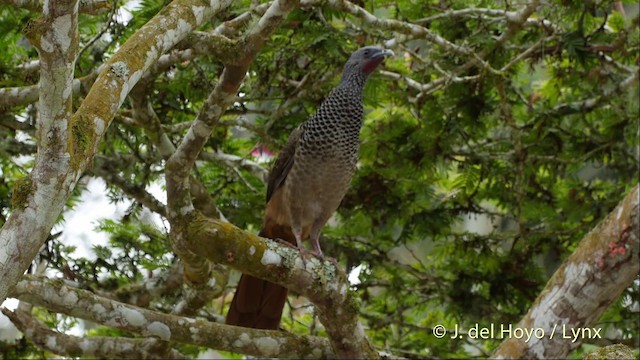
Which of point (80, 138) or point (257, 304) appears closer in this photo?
point (80, 138)

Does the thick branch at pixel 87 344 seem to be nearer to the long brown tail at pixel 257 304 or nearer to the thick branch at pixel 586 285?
the long brown tail at pixel 257 304

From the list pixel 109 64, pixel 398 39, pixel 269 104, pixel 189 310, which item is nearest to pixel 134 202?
pixel 189 310

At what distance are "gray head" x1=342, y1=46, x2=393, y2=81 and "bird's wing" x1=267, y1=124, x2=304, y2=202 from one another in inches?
17.2

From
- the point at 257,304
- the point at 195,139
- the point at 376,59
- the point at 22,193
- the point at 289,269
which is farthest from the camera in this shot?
the point at 376,59

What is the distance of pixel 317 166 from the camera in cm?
515

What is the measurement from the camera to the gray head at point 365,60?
16.9 ft

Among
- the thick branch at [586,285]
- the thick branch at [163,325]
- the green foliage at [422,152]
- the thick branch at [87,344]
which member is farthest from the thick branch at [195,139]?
the thick branch at [586,285]

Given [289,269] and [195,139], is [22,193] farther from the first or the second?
[289,269]

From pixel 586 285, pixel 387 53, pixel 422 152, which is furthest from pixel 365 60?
pixel 586 285

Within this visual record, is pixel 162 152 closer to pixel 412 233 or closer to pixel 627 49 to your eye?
pixel 412 233

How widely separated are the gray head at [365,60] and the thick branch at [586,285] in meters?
1.60

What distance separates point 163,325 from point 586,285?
6.33ft

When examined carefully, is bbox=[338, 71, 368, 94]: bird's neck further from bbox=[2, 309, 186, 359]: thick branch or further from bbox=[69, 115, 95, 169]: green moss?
bbox=[69, 115, 95, 169]: green moss

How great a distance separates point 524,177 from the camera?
6.05 m
